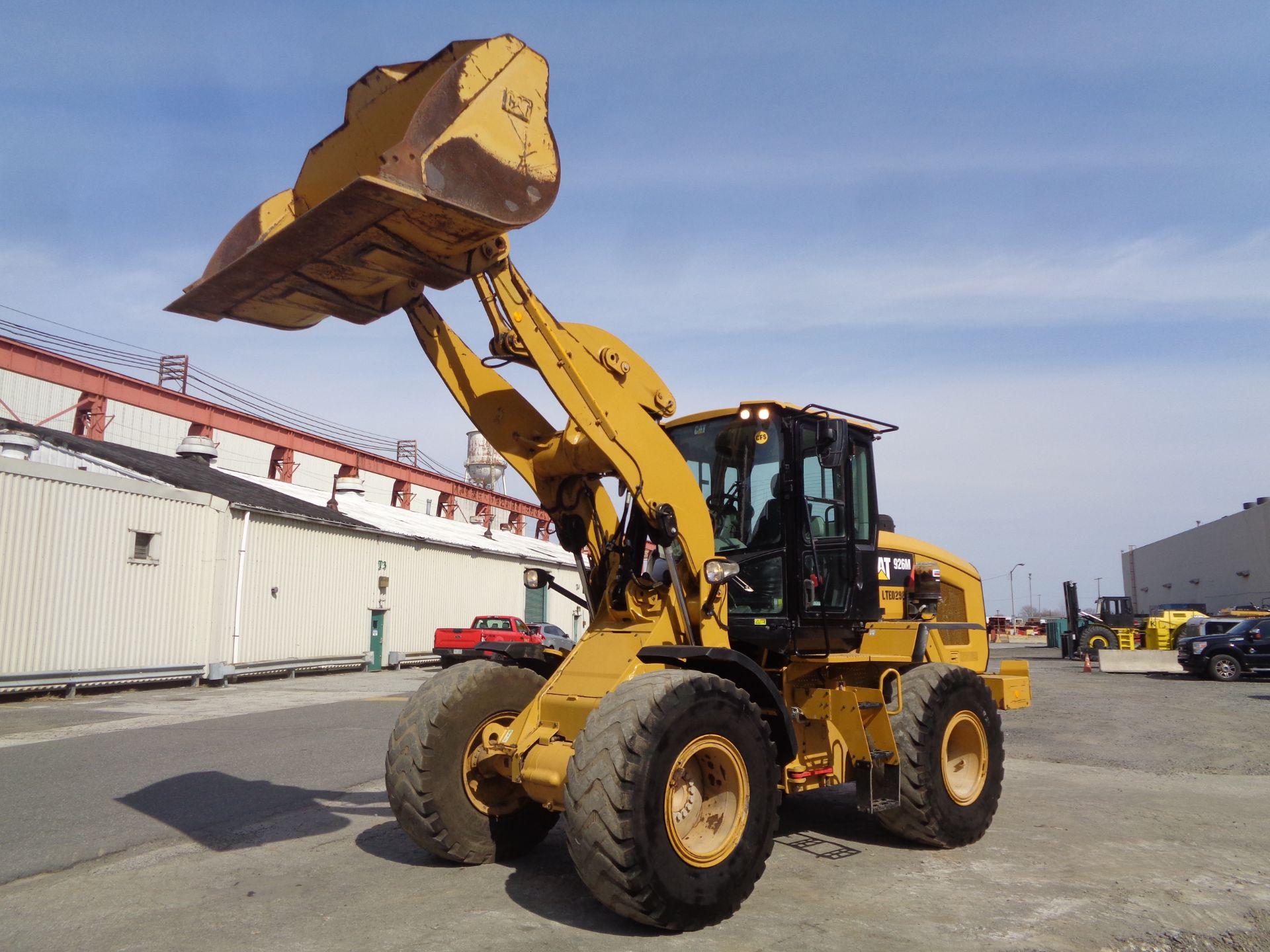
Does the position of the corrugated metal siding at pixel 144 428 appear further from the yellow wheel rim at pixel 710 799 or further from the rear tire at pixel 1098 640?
the rear tire at pixel 1098 640

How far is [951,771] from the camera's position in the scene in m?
7.20

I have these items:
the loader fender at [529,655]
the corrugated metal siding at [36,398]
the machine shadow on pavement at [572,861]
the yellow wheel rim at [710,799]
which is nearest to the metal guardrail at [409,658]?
the corrugated metal siding at [36,398]

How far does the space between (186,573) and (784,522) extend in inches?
745

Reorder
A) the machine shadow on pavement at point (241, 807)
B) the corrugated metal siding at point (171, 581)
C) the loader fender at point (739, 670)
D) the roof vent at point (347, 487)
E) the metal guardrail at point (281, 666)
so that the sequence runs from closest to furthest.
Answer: the loader fender at point (739, 670)
the machine shadow on pavement at point (241, 807)
the corrugated metal siding at point (171, 581)
the metal guardrail at point (281, 666)
the roof vent at point (347, 487)

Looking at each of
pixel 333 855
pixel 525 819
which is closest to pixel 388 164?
pixel 525 819

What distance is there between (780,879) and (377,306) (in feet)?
14.1

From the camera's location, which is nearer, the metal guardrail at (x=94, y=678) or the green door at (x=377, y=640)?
the metal guardrail at (x=94, y=678)

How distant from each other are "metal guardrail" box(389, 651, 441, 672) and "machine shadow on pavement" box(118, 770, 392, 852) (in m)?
19.4

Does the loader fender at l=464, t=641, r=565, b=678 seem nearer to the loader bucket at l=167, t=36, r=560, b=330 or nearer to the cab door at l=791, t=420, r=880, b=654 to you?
the cab door at l=791, t=420, r=880, b=654

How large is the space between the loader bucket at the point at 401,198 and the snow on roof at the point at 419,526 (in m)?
23.7

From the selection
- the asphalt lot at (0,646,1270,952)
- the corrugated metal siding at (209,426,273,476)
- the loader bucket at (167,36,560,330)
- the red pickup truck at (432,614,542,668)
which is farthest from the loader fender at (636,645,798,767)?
the corrugated metal siding at (209,426,273,476)

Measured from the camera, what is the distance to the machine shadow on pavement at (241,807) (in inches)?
276

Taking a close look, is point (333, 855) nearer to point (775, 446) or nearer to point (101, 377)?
point (775, 446)

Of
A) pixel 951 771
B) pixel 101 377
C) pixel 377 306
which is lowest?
pixel 951 771
